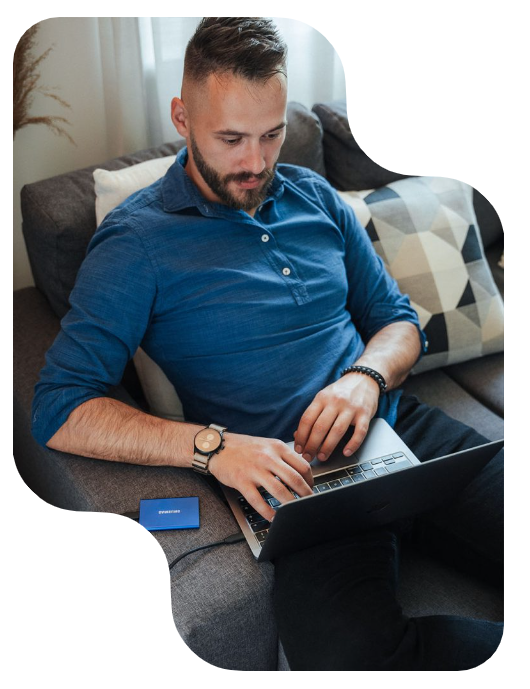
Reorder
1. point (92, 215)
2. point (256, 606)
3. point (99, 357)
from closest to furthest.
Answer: point (256, 606), point (99, 357), point (92, 215)

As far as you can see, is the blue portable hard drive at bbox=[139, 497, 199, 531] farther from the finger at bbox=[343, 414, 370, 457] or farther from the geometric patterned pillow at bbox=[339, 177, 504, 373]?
the geometric patterned pillow at bbox=[339, 177, 504, 373]

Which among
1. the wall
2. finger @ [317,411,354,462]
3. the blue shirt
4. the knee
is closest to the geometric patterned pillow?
the blue shirt

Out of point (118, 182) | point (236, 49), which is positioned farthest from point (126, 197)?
point (236, 49)

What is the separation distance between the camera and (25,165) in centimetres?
113

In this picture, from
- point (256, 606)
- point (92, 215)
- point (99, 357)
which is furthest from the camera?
point (92, 215)

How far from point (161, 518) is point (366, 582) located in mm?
309

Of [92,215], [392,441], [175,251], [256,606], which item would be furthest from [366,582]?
[92,215]

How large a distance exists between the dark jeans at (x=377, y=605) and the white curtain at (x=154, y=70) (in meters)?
0.73

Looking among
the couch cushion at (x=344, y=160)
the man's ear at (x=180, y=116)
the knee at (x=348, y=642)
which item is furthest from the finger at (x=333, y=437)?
the couch cushion at (x=344, y=160)

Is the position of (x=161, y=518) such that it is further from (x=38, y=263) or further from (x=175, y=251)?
(x=38, y=263)

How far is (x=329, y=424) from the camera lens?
1.11m

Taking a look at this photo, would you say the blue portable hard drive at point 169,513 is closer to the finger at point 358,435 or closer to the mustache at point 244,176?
the finger at point 358,435

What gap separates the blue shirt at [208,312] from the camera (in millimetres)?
1097

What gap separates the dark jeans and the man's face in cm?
58
